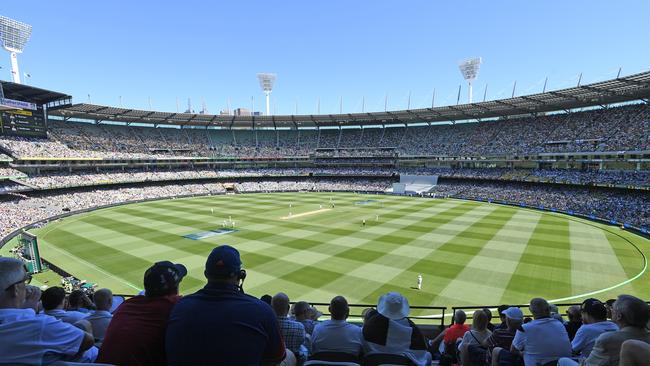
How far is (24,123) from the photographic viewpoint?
53.6m

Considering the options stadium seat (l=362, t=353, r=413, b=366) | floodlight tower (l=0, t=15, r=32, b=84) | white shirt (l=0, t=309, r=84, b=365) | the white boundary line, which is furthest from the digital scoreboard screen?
stadium seat (l=362, t=353, r=413, b=366)

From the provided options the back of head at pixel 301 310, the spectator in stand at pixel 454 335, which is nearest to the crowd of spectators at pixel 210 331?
the back of head at pixel 301 310

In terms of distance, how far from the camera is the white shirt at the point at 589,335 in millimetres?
4980

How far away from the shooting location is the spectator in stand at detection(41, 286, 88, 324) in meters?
4.51

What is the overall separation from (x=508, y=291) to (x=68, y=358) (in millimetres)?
21049

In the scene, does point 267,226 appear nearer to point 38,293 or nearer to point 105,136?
point 38,293

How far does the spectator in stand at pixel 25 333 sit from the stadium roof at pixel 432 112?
57.1 meters

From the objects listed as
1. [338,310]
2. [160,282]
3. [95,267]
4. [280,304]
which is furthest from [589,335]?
[95,267]

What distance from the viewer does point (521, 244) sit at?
27656 mm

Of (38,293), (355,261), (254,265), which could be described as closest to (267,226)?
(254,265)

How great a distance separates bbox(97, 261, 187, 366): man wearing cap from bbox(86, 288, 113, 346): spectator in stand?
271cm

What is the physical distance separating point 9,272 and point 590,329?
25.5ft

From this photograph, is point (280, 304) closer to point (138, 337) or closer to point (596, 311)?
point (138, 337)

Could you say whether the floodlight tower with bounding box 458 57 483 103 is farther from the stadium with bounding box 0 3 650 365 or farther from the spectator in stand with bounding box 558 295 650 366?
the spectator in stand with bounding box 558 295 650 366
